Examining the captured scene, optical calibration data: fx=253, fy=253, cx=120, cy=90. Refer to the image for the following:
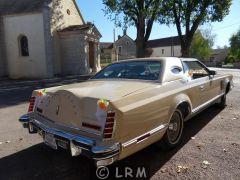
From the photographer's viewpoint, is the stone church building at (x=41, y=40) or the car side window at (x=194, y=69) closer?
the car side window at (x=194, y=69)

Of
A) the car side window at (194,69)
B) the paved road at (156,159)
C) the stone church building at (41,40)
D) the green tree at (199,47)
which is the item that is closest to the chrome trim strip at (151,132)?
the paved road at (156,159)

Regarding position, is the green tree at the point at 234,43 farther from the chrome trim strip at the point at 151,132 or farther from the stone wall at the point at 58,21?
the chrome trim strip at the point at 151,132

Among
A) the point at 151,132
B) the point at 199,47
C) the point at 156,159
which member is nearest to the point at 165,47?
the point at 199,47

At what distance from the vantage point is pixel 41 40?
776 inches

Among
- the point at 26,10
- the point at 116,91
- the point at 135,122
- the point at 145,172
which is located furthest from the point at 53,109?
the point at 26,10

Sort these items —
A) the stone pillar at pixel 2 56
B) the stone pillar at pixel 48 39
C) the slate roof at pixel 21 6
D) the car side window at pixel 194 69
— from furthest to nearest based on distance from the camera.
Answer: the stone pillar at pixel 2 56
the slate roof at pixel 21 6
the stone pillar at pixel 48 39
the car side window at pixel 194 69

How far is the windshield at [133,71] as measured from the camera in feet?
14.4

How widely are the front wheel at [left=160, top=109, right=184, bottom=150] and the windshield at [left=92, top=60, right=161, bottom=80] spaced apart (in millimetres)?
761

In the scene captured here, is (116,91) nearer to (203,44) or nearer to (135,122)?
(135,122)

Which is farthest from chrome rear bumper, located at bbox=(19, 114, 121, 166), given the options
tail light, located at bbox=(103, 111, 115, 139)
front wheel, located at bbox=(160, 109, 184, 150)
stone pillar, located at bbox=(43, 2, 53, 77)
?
stone pillar, located at bbox=(43, 2, 53, 77)

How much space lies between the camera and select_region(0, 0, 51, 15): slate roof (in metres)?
19.5

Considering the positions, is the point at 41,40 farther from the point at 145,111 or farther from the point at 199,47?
the point at 199,47

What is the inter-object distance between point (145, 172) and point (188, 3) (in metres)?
23.2

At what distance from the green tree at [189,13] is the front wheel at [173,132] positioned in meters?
20.5
